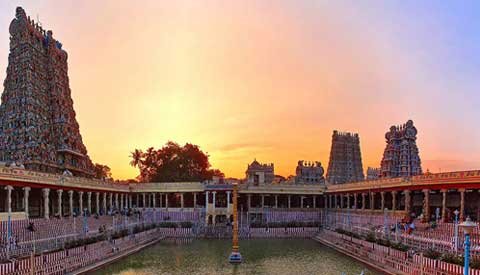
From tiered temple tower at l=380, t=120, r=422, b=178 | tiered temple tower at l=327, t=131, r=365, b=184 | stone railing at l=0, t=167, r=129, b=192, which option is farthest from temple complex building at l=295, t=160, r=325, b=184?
stone railing at l=0, t=167, r=129, b=192

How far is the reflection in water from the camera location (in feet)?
99.0

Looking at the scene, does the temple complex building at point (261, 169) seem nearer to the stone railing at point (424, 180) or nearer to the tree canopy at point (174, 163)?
the tree canopy at point (174, 163)

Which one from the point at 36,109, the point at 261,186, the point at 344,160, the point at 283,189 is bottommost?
the point at 283,189

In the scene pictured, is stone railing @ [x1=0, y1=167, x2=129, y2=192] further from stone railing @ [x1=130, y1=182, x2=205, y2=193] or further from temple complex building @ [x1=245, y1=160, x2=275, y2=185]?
temple complex building @ [x1=245, y1=160, x2=275, y2=185]

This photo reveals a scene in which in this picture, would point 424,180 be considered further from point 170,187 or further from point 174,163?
point 174,163

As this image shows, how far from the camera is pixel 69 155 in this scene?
62031 mm

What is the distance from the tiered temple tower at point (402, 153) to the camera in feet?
240

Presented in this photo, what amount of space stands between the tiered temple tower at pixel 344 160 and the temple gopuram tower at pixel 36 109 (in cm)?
4719

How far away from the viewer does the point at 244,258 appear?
35.9 m

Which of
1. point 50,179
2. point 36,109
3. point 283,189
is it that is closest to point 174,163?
point 283,189

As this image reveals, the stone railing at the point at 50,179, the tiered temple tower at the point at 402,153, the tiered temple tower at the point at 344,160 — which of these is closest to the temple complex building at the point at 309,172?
the tiered temple tower at the point at 344,160

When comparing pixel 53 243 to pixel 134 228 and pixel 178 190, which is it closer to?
pixel 134 228

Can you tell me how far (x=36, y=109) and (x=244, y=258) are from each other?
108ft

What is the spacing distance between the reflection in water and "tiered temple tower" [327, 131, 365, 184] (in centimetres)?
4708
